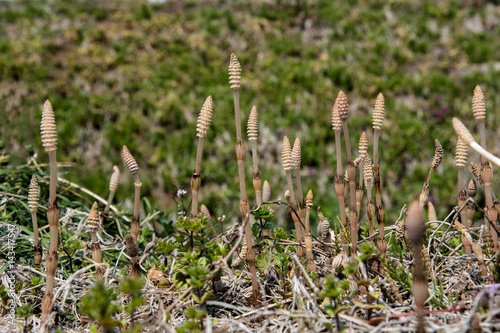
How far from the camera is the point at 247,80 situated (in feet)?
27.1

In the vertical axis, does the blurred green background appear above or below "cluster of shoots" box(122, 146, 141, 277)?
above

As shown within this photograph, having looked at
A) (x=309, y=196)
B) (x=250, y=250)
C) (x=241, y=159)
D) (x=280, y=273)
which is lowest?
(x=280, y=273)

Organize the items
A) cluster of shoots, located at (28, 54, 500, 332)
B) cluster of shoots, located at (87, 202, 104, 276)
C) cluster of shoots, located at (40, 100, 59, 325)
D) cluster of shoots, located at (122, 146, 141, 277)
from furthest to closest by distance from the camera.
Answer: cluster of shoots, located at (87, 202, 104, 276), cluster of shoots, located at (122, 146, 141, 277), cluster of shoots, located at (28, 54, 500, 332), cluster of shoots, located at (40, 100, 59, 325)

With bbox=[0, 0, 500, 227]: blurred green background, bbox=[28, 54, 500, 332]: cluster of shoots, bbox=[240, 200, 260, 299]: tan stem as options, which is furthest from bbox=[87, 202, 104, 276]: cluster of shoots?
bbox=[0, 0, 500, 227]: blurred green background

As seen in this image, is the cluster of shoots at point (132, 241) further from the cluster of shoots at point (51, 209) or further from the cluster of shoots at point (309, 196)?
the cluster of shoots at point (51, 209)

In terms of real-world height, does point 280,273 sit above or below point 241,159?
below

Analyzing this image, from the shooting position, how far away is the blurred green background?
6605mm

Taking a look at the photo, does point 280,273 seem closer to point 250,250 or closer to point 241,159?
point 250,250

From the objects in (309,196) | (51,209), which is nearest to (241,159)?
(309,196)

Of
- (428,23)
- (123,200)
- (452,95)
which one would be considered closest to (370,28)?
(428,23)

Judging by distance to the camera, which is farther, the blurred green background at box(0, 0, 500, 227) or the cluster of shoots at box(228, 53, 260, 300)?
the blurred green background at box(0, 0, 500, 227)

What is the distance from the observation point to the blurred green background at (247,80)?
21.7 feet

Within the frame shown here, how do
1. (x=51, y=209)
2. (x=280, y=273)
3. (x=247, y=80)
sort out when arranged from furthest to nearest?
(x=247, y=80)
(x=280, y=273)
(x=51, y=209)

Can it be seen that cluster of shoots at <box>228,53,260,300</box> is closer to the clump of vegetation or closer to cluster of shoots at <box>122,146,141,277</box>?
the clump of vegetation
